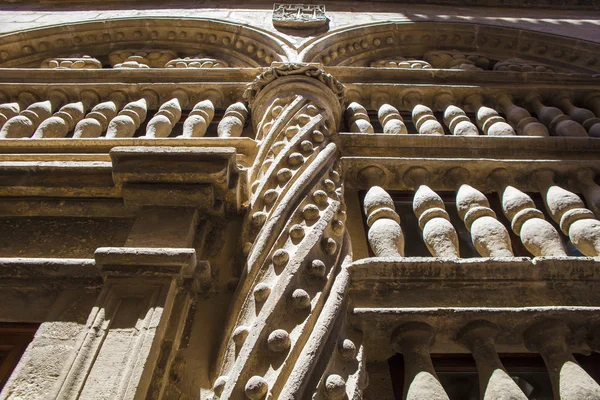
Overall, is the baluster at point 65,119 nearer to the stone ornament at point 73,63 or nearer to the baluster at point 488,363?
the stone ornament at point 73,63

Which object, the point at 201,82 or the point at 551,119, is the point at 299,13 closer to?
the point at 201,82

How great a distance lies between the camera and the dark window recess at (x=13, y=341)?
1912 millimetres

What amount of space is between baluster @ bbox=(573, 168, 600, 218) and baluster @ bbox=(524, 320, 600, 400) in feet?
3.25

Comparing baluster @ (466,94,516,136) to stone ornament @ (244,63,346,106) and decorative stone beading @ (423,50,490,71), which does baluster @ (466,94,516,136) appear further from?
decorative stone beading @ (423,50,490,71)

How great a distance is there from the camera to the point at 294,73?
3576mm

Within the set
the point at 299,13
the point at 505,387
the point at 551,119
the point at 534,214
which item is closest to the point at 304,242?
the point at 505,387

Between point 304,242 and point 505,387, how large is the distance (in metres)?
0.84

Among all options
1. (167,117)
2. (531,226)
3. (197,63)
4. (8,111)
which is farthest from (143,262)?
(197,63)

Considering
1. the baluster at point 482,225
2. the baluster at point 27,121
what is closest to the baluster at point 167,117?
the baluster at point 27,121

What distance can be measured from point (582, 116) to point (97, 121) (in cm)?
336

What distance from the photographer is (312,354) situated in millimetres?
1612

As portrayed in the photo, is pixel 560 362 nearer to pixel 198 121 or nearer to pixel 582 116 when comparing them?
pixel 198 121

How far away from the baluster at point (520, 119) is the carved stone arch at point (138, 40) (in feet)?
7.79

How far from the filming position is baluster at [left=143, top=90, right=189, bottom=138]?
3.29m
